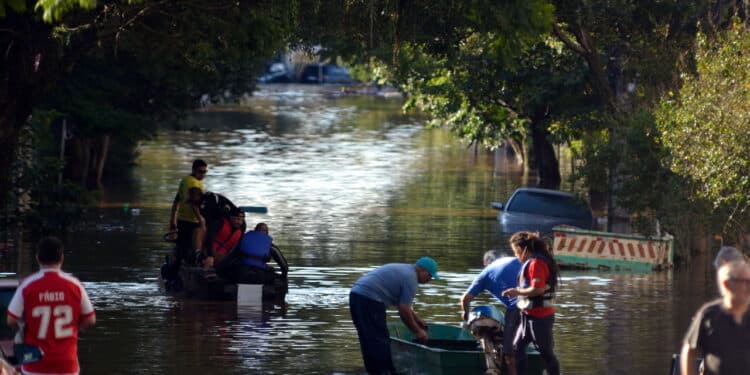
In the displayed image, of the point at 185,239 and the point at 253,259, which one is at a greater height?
the point at 185,239

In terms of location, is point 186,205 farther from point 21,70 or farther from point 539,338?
point 539,338

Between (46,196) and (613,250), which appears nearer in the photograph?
(46,196)

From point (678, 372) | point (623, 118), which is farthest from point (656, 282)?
point (678, 372)

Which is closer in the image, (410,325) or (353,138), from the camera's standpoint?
(410,325)

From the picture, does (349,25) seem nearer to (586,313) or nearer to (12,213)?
(586,313)

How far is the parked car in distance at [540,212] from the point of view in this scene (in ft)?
108

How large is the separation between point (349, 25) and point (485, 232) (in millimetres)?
13761

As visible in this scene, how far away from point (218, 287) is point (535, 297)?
777cm

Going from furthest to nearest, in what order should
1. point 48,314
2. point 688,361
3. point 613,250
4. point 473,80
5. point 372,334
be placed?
1. point 473,80
2. point 613,250
3. point 372,334
4. point 48,314
5. point 688,361

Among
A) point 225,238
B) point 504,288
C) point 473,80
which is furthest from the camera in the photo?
point 473,80

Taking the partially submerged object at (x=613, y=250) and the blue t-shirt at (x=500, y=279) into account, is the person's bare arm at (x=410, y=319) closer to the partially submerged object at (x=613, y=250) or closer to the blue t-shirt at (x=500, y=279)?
the blue t-shirt at (x=500, y=279)

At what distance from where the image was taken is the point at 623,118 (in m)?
26.6

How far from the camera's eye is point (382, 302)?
45.2 ft

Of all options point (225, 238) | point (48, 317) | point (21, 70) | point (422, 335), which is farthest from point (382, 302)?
point (225, 238)
